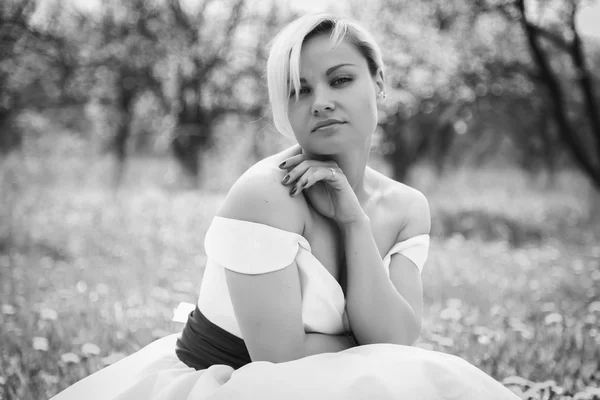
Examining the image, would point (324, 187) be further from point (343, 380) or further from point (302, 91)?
point (343, 380)

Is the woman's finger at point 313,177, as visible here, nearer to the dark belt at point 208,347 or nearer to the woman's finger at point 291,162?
the woman's finger at point 291,162

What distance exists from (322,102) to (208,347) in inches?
37.3

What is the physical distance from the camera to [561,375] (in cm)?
291

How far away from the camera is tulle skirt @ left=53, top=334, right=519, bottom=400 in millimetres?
1614

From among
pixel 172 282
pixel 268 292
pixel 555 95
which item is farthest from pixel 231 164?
pixel 268 292

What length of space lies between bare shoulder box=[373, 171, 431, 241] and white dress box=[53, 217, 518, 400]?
0.46 meters

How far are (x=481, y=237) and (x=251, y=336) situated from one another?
6.52m

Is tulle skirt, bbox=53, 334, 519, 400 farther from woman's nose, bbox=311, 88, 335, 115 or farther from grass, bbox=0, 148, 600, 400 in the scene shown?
grass, bbox=0, 148, 600, 400

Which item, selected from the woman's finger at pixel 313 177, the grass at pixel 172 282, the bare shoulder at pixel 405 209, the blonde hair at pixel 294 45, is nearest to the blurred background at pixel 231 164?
the grass at pixel 172 282

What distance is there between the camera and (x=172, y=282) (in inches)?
182

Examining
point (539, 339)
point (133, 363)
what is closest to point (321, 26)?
point (133, 363)

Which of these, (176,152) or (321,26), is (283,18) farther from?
(321,26)

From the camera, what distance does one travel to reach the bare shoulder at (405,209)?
7.39 feet

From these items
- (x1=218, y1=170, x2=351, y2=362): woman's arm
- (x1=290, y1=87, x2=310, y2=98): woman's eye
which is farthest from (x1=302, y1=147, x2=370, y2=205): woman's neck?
(x1=218, y1=170, x2=351, y2=362): woman's arm
